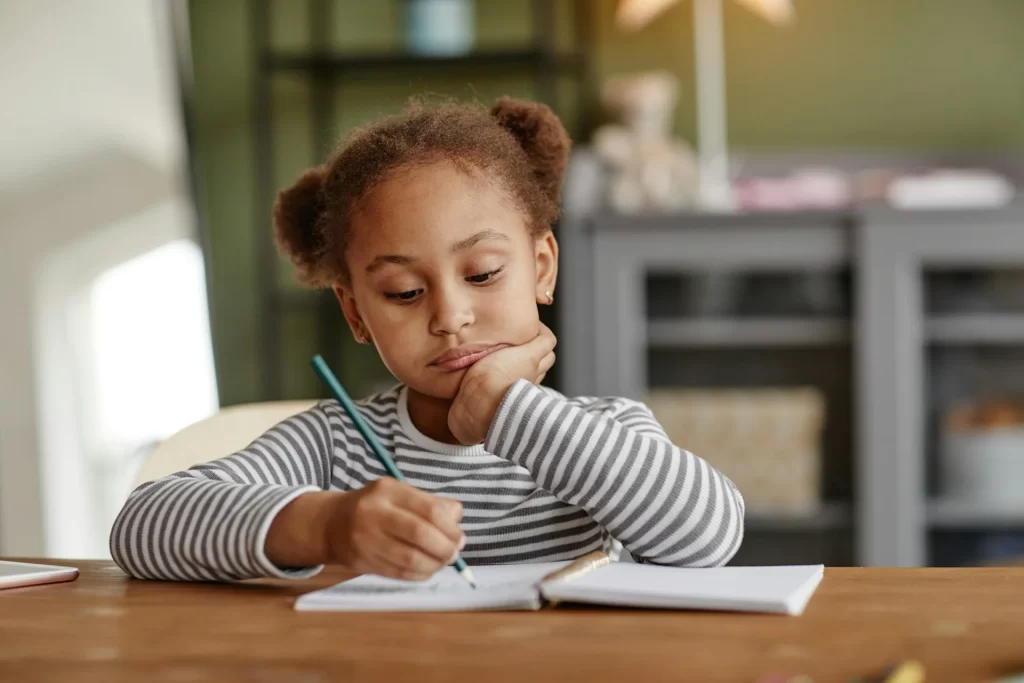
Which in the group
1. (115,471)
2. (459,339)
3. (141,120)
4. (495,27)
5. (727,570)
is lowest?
(115,471)

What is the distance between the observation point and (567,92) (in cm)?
273

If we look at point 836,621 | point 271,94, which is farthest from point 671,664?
point 271,94

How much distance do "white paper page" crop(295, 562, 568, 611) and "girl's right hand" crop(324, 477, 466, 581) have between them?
0.05ft

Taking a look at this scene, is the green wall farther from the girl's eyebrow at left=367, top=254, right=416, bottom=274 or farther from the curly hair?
the girl's eyebrow at left=367, top=254, right=416, bottom=274

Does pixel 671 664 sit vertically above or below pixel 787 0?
below

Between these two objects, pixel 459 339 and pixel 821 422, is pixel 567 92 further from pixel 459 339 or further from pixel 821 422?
pixel 459 339

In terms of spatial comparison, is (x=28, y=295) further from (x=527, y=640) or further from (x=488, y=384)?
(x=527, y=640)

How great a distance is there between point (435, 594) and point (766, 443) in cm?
178

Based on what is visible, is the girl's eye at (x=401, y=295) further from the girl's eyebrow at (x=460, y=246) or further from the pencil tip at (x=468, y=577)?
the pencil tip at (x=468, y=577)

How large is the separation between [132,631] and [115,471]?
2.21 metres

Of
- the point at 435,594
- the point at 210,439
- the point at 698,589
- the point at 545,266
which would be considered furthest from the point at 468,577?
the point at 210,439

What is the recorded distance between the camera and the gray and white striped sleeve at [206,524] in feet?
2.37

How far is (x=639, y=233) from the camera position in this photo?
2369 millimetres

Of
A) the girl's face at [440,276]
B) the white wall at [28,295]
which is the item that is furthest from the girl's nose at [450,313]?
the white wall at [28,295]
